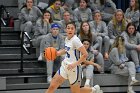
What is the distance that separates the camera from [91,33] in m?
11.0

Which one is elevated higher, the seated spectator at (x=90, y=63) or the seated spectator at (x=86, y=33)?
the seated spectator at (x=86, y=33)

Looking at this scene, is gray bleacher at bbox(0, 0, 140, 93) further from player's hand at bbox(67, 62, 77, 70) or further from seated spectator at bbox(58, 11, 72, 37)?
player's hand at bbox(67, 62, 77, 70)

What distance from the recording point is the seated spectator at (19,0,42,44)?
11.7 metres

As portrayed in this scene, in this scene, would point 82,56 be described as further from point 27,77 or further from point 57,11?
point 57,11

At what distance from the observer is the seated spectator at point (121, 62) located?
1081cm

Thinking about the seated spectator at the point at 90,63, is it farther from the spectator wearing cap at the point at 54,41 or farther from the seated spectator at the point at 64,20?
the seated spectator at the point at 64,20

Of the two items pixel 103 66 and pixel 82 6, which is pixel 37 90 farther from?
pixel 82 6

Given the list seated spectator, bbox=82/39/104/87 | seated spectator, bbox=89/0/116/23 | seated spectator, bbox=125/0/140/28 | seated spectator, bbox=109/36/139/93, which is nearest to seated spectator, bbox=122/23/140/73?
seated spectator, bbox=109/36/139/93

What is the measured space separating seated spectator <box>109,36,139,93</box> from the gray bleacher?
0.23 m

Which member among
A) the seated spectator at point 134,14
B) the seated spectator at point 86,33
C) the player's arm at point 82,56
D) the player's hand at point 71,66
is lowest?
the player's hand at point 71,66

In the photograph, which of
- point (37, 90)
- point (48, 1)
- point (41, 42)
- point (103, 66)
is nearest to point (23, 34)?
point (41, 42)

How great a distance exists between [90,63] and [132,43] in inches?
57.7

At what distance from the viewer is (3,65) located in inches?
436

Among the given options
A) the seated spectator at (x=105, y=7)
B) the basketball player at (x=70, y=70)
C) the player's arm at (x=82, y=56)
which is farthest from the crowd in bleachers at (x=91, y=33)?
the player's arm at (x=82, y=56)
